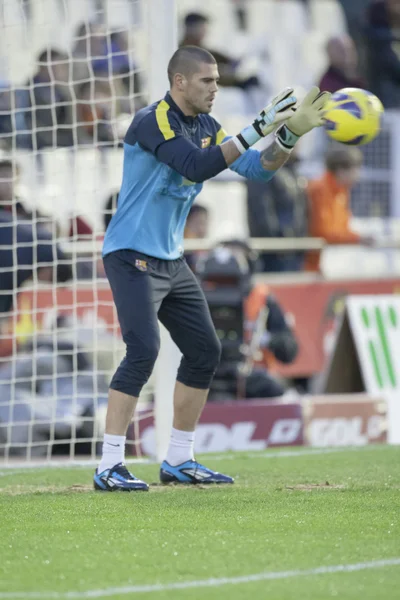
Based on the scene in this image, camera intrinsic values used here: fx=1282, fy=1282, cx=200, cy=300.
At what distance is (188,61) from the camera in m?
6.72

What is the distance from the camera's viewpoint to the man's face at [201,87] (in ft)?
22.0

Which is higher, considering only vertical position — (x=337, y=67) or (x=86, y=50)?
(x=337, y=67)

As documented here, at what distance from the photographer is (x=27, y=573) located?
4.50 meters

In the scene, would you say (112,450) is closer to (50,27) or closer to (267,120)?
(267,120)

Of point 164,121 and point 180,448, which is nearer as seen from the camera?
point 164,121

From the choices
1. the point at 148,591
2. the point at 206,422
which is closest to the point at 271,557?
the point at 148,591

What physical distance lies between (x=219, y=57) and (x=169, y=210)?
935cm

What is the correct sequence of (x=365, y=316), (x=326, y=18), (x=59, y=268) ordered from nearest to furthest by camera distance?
(x=59, y=268) < (x=365, y=316) < (x=326, y=18)

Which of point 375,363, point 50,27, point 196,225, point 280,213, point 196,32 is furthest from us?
point 50,27

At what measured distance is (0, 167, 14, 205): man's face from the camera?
10.2 metres

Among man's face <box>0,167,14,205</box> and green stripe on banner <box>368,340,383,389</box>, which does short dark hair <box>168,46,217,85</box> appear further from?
green stripe on banner <box>368,340,383,389</box>

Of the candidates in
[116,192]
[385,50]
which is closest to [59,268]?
[116,192]

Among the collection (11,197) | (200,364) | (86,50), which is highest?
(86,50)

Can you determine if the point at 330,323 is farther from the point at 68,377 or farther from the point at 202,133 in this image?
the point at 202,133
